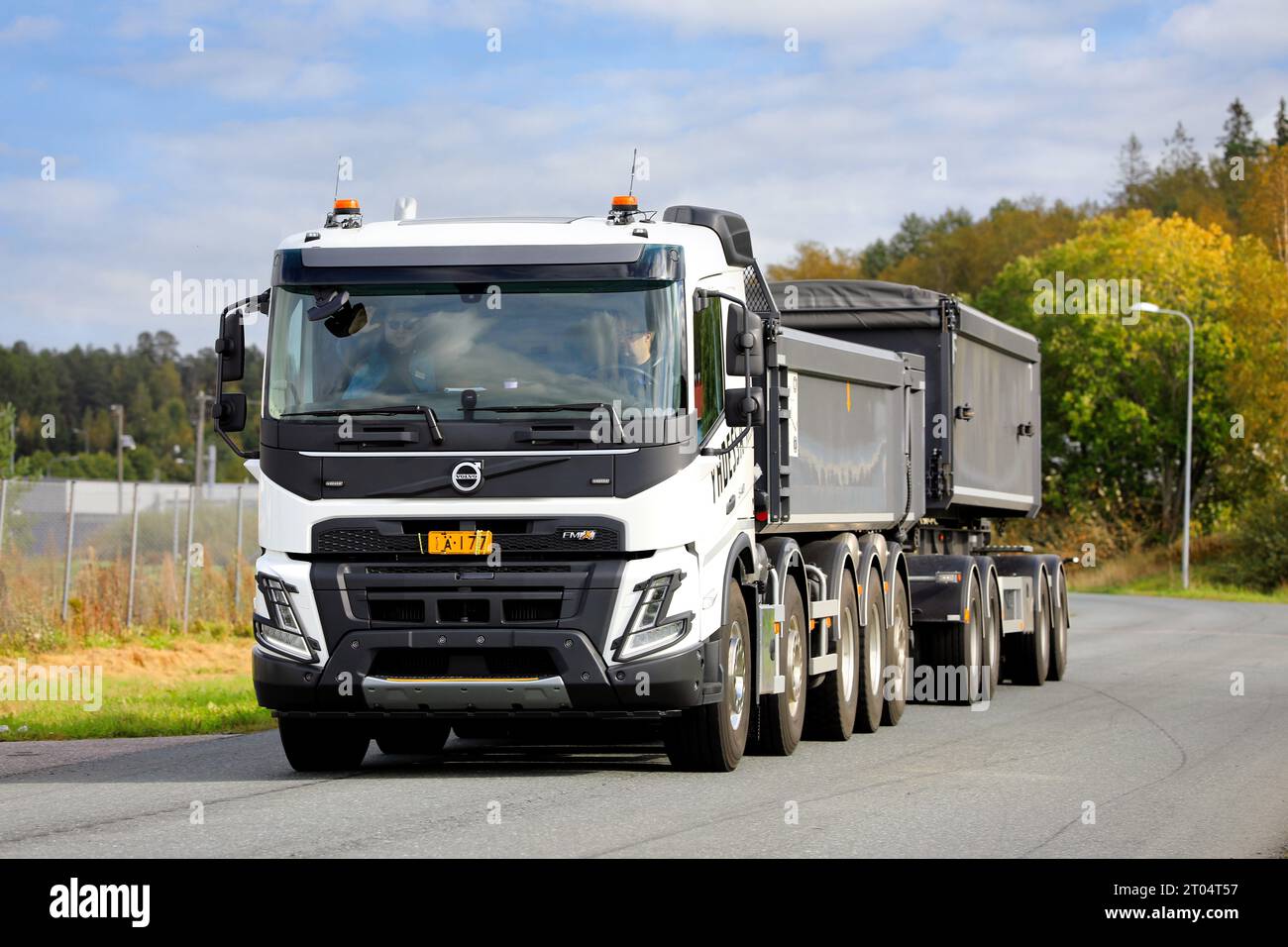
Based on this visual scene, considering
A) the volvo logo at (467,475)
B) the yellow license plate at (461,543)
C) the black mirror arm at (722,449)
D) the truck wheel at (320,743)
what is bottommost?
the truck wheel at (320,743)

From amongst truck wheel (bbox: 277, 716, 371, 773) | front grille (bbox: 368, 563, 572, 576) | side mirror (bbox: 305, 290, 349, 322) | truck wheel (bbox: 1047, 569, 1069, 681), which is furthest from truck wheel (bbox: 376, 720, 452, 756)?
truck wheel (bbox: 1047, 569, 1069, 681)

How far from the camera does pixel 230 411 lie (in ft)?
39.1

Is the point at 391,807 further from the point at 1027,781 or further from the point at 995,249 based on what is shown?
the point at 995,249

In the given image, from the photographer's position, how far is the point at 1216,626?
119 ft

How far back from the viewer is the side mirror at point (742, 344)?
12141 millimetres

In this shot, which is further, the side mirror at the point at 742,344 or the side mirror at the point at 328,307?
the side mirror at the point at 742,344

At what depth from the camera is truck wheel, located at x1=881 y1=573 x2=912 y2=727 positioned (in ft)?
53.9

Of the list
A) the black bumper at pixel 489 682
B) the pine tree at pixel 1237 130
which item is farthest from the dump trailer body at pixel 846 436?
the pine tree at pixel 1237 130

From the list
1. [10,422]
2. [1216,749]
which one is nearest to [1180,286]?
[10,422]

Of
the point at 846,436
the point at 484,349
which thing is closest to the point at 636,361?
the point at 484,349

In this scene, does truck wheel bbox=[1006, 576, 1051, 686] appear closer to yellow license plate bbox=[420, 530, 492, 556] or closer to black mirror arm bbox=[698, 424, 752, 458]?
black mirror arm bbox=[698, 424, 752, 458]

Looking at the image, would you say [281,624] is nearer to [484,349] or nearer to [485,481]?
[485,481]

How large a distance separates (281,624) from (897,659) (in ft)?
21.1

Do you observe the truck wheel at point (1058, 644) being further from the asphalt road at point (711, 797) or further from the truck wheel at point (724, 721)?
the truck wheel at point (724, 721)
